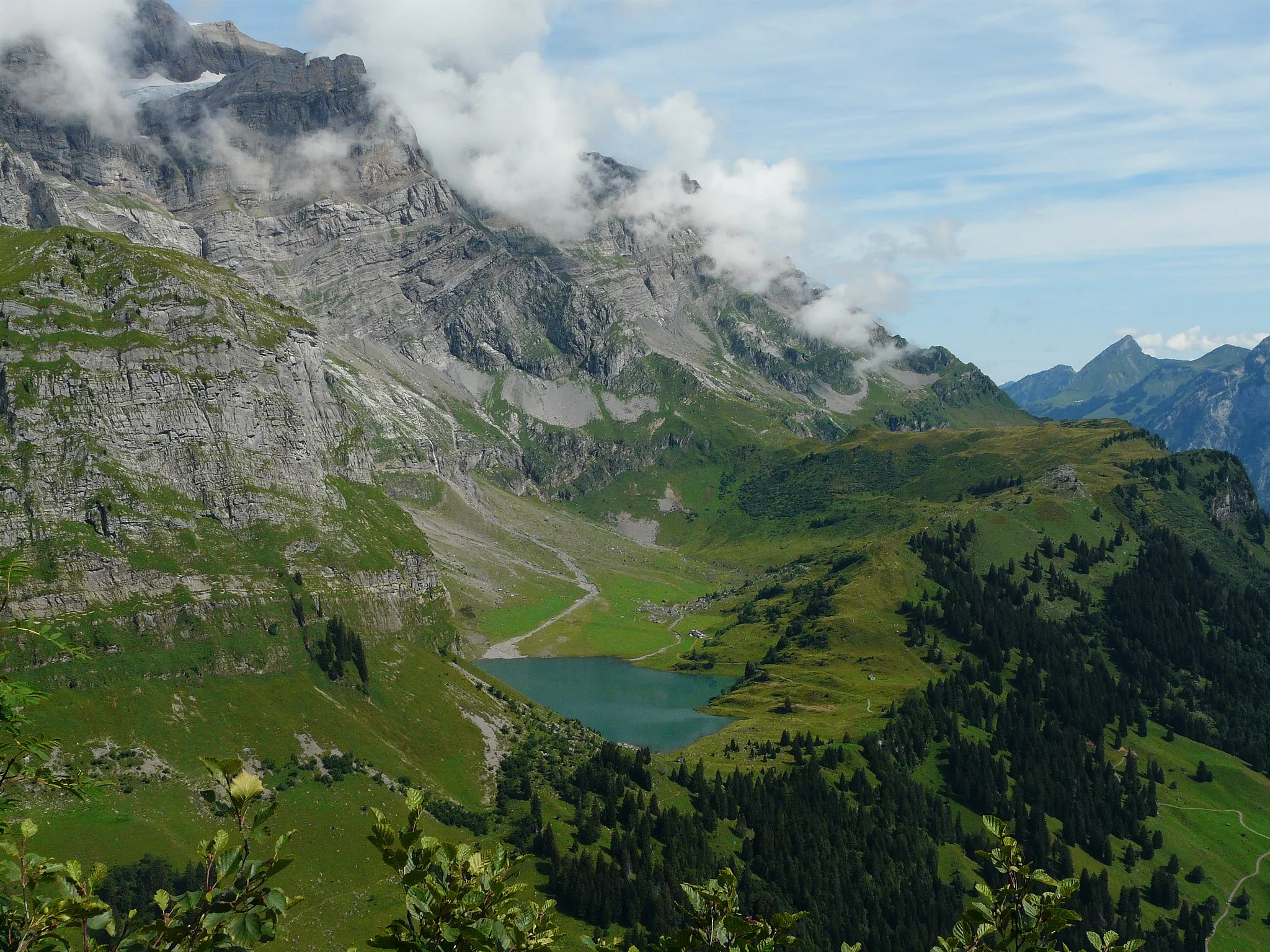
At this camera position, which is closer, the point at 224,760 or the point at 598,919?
the point at 224,760

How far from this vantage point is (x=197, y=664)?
16012cm

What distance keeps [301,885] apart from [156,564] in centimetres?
7403

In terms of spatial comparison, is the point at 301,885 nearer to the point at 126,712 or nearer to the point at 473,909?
the point at 126,712

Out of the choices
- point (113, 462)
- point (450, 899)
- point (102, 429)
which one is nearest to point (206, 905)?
point (450, 899)

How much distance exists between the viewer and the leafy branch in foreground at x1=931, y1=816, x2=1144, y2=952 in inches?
609

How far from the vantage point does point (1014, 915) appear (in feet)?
52.2

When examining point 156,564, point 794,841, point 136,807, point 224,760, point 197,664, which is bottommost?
point 794,841

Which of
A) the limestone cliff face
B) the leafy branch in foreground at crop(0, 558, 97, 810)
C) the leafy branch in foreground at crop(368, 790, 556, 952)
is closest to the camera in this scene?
the leafy branch in foreground at crop(368, 790, 556, 952)

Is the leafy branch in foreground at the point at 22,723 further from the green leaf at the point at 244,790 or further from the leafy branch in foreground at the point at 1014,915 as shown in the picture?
the leafy branch in foreground at the point at 1014,915

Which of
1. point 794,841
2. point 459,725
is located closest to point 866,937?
point 794,841

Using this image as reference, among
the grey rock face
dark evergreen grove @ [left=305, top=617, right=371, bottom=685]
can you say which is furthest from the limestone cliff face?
dark evergreen grove @ [left=305, top=617, right=371, bottom=685]

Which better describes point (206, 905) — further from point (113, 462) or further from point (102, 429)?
point (102, 429)

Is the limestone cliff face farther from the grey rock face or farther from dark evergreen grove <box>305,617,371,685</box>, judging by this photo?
dark evergreen grove <box>305,617,371,685</box>

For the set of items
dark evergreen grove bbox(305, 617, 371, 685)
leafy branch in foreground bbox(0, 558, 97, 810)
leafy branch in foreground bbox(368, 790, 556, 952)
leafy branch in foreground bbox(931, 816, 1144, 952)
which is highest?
leafy branch in foreground bbox(0, 558, 97, 810)
